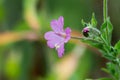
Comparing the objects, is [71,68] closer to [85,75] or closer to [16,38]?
[85,75]

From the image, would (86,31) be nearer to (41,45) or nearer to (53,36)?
(53,36)

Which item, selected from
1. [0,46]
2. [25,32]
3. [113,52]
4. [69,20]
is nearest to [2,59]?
[0,46]

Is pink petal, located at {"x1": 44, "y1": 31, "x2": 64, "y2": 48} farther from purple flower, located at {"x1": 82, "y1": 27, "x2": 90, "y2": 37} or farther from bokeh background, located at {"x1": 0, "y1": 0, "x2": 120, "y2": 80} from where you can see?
bokeh background, located at {"x1": 0, "y1": 0, "x2": 120, "y2": 80}

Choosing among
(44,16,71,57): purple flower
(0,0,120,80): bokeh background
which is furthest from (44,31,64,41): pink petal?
(0,0,120,80): bokeh background

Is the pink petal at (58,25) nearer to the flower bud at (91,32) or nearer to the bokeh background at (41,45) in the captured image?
the flower bud at (91,32)

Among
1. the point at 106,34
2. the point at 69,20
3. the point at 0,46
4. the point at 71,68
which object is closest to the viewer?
the point at 106,34

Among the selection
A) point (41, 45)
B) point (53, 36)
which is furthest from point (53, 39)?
point (41, 45)

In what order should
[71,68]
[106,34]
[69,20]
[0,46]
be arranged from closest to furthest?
[106,34] → [71,68] → [0,46] → [69,20]
